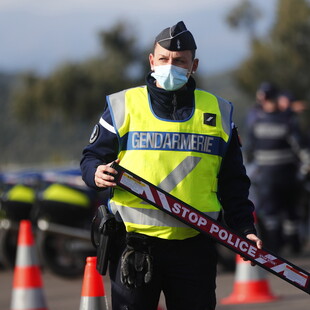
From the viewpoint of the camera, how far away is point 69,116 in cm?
5650

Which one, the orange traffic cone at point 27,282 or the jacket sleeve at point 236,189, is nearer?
the jacket sleeve at point 236,189

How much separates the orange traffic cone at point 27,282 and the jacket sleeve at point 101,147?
9.67ft

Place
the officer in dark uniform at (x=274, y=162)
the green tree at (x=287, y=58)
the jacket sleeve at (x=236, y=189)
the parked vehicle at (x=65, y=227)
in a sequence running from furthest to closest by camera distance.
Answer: the green tree at (x=287, y=58) → the officer in dark uniform at (x=274, y=162) → the parked vehicle at (x=65, y=227) → the jacket sleeve at (x=236, y=189)

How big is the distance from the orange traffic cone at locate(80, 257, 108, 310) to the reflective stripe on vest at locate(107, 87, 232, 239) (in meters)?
0.52

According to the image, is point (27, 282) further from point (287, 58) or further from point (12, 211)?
point (287, 58)

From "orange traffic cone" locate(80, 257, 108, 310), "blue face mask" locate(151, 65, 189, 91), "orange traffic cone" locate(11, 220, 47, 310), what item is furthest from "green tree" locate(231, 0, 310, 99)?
"blue face mask" locate(151, 65, 189, 91)

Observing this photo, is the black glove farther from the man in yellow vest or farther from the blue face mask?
the blue face mask

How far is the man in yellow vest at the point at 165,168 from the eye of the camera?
456cm

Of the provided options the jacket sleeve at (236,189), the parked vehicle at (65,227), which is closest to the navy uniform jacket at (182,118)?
the jacket sleeve at (236,189)

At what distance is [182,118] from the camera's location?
4.65 metres

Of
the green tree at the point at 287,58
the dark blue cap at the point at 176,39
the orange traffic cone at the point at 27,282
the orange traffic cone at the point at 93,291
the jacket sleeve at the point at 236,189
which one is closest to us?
the dark blue cap at the point at 176,39

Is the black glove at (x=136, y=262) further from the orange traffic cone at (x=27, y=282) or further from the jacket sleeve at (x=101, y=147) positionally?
the orange traffic cone at (x=27, y=282)

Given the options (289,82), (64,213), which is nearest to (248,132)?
(64,213)

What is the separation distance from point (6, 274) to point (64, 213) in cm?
119
